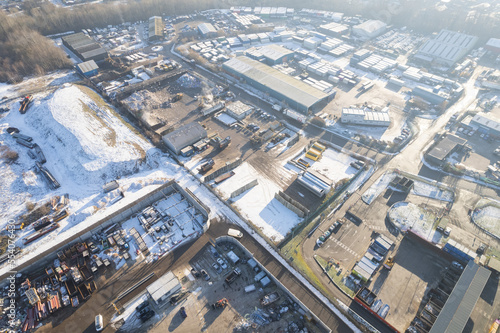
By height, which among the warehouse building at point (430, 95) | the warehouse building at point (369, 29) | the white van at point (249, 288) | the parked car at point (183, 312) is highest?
the warehouse building at point (369, 29)

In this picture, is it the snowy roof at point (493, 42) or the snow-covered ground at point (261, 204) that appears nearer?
the snow-covered ground at point (261, 204)

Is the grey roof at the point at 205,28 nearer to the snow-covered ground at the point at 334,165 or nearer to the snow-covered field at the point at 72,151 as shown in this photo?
the snow-covered field at the point at 72,151

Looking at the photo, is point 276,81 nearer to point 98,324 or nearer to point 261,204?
point 261,204

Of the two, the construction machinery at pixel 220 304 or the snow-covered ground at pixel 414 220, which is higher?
the snow-covered ground at pixel 414 220

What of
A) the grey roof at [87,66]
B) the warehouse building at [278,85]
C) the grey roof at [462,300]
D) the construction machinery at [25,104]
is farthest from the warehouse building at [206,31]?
the grey roof at [462,300]

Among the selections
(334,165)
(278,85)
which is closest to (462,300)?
(334,165)

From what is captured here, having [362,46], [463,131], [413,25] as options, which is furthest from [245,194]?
[413,25]
